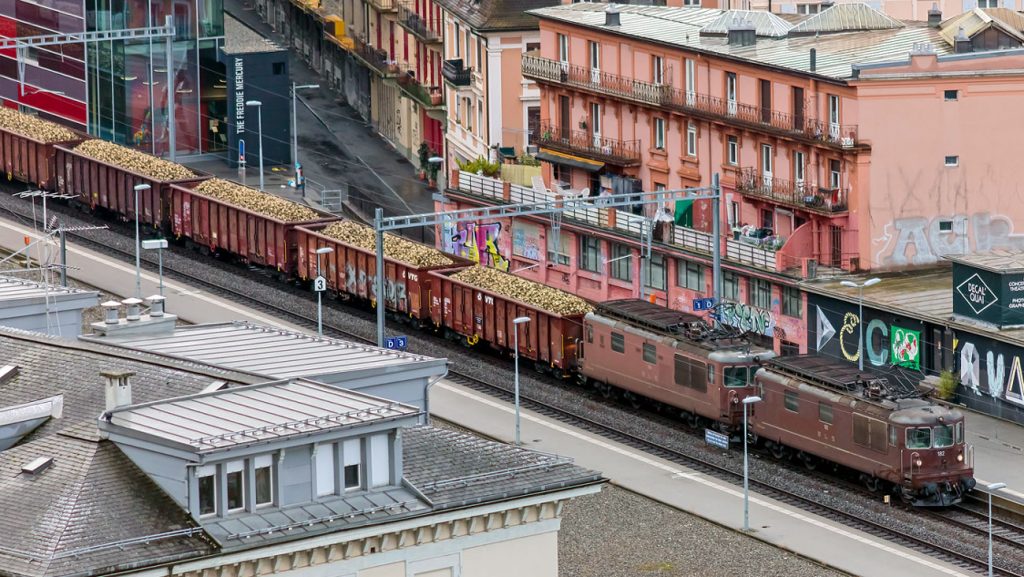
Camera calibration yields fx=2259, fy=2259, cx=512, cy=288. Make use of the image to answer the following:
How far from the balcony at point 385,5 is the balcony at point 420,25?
775mm

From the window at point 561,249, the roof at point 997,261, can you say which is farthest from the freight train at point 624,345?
the window at point 561,249

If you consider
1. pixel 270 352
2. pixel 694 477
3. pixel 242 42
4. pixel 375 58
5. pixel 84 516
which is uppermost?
pixel 242 42

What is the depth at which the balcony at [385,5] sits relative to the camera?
370 ft

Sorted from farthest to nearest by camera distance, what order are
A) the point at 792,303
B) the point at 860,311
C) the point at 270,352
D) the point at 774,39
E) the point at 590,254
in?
the point at 590,254, the point at 774,39, the point at 792,303, the point at 860,311, the point at 270,352

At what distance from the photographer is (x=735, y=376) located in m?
64.2

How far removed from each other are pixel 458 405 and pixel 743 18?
23599mm

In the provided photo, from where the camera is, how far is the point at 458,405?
68750mm

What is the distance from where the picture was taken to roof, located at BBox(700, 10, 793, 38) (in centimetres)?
8494

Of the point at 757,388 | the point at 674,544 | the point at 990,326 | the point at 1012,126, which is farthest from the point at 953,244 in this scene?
the point at 674,544

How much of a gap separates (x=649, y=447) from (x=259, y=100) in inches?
1735

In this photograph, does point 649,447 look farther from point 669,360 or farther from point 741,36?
point 741,36

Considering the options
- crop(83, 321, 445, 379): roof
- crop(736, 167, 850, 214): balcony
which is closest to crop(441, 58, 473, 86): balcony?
crop(736, 167, 850, 214): balcony

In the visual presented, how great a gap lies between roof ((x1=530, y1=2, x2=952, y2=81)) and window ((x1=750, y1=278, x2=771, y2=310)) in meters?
7.40

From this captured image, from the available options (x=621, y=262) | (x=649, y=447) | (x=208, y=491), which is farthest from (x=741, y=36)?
(x=208, y=491)
